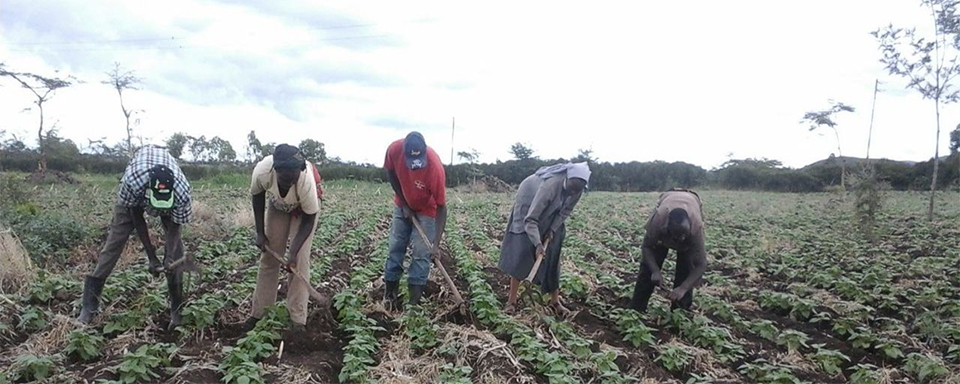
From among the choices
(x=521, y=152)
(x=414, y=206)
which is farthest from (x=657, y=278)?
(x=521, y=152)

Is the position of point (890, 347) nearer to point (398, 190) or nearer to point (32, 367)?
point (398, 190)

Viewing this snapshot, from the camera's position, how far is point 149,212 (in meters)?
4.64

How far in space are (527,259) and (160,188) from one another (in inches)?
112

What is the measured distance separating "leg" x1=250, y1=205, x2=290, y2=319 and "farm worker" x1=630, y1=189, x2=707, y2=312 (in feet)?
9.40

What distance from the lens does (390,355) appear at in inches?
168

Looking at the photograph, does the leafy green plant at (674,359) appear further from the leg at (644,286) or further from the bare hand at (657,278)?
the leg at (644,286)

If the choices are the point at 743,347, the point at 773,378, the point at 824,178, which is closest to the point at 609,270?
the point at 743,347

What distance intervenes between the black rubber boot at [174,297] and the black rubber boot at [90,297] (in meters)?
0.53

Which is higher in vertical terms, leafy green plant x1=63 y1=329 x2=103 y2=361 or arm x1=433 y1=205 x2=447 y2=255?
arm x1=433 y1=205 x2=447 y2=255

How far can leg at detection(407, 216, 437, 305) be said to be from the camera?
18.2 feet

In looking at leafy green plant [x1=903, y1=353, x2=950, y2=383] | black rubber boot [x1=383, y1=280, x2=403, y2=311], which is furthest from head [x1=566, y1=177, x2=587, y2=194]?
leafy green plant [x1=903, y1=353, x2=950, y2=383]

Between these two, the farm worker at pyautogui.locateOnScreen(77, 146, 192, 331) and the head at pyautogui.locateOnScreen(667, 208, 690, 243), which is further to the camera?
the head at pyautogui.locateOnScreen(667, 208, 690, 243)

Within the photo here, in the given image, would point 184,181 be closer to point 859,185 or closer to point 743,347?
point 743,347

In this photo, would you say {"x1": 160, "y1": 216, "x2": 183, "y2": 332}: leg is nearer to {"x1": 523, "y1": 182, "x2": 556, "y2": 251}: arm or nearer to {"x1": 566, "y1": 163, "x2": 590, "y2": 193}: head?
{"x1": 523, "y1": 182, "x2": 556, "y2": 251}: arm
